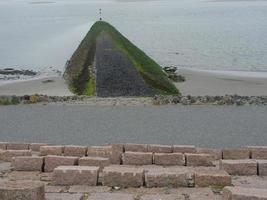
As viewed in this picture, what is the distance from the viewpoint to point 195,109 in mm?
17297

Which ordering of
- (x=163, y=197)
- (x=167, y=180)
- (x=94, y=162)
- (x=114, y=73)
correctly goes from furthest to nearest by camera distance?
(x=114, y=73) < (x=94, y=162) < (x=167, y=180) < (x=163, y=197)

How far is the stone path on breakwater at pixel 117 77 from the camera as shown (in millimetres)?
23495

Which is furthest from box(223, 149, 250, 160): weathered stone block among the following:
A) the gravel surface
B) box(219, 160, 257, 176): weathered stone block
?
the gravel surface

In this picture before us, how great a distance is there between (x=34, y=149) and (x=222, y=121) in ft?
26.5

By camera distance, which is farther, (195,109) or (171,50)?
(171,50)

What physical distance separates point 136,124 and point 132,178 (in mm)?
9249

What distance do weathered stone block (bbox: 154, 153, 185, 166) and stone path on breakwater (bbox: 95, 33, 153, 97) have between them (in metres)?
15.2

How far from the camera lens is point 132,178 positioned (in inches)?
243

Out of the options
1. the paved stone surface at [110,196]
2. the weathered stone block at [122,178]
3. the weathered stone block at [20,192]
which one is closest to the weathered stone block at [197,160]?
the weathered stone block at [122,178]

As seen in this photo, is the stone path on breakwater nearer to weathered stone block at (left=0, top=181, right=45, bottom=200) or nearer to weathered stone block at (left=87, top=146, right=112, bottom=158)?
weathered stone block at (left=87, top=146, right=112, bottom=158)

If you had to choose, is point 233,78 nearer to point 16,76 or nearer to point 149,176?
point 16,76

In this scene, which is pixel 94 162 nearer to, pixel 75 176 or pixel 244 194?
pixel 75 176

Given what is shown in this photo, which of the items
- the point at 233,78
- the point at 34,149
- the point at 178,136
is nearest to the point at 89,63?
the point at 233,78

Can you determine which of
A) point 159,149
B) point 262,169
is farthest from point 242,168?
point 159,149
